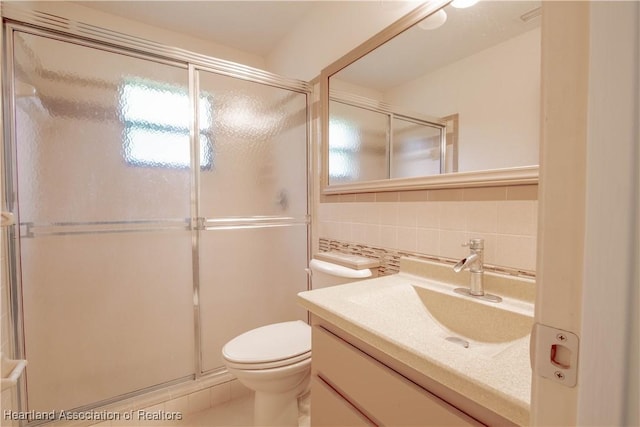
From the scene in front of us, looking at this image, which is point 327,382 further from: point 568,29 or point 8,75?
point 8,75

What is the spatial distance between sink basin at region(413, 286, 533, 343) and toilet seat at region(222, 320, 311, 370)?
0.60 metres

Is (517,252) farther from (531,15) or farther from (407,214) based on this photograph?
(531,15)

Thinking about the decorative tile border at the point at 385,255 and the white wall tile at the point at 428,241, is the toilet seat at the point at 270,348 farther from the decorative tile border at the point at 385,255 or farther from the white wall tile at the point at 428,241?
the white wall tile at the point at 428,241

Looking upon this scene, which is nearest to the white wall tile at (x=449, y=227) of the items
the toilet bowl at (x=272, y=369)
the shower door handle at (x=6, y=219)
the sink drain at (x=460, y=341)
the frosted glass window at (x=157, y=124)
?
the sink drain at (x=460, y=341)

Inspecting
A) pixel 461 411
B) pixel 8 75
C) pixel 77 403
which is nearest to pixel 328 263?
pixel 461 411

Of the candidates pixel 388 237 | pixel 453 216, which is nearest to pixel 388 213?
pixel 388 237

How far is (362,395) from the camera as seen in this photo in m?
0.71

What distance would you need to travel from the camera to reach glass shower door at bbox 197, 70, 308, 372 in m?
1.61

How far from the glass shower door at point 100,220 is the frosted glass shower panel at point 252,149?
141 mm

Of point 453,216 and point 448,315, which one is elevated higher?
point 453,216

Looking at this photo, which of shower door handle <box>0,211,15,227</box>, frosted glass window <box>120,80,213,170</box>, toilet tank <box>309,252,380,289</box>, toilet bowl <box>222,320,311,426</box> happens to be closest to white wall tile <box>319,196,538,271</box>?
toilet tank <box>309,252,380,289</box>

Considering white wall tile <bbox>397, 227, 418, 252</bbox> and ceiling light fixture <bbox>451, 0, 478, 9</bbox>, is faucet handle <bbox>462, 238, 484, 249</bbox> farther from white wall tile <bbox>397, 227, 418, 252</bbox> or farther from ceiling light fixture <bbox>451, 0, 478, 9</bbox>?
ceiling light fixture <bbox>451, 0, 478, 9</bbox>

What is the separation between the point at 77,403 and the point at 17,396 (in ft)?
0.74

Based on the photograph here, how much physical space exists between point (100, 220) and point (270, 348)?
0.99 metres
